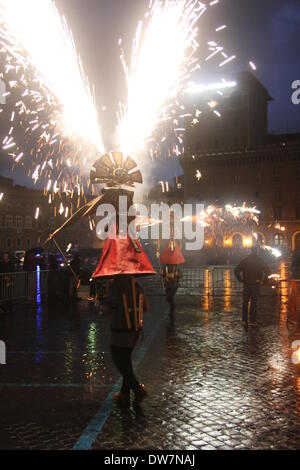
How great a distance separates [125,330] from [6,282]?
394 inches

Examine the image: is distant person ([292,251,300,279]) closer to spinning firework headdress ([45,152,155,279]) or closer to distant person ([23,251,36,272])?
spinning firework headdress ([45,152,155,279])

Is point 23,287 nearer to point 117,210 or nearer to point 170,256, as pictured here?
point 170,256

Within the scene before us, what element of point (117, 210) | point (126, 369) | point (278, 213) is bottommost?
point (126, 369)

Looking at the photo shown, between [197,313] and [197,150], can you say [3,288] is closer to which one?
[197,313]

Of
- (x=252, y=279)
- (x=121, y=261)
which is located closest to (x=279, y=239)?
(x=252, y=279)

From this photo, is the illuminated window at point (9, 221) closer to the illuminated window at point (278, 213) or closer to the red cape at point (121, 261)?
the illuminated window at point (278, 213)

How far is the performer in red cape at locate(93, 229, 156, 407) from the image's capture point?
604 centimetres

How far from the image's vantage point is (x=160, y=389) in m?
6.54

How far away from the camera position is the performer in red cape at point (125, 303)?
604cm

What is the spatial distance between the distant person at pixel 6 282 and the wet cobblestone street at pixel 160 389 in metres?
2.83

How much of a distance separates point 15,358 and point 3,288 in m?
6.89

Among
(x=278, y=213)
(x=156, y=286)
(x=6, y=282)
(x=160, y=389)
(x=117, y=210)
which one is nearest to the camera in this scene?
(x=160, y=389)
